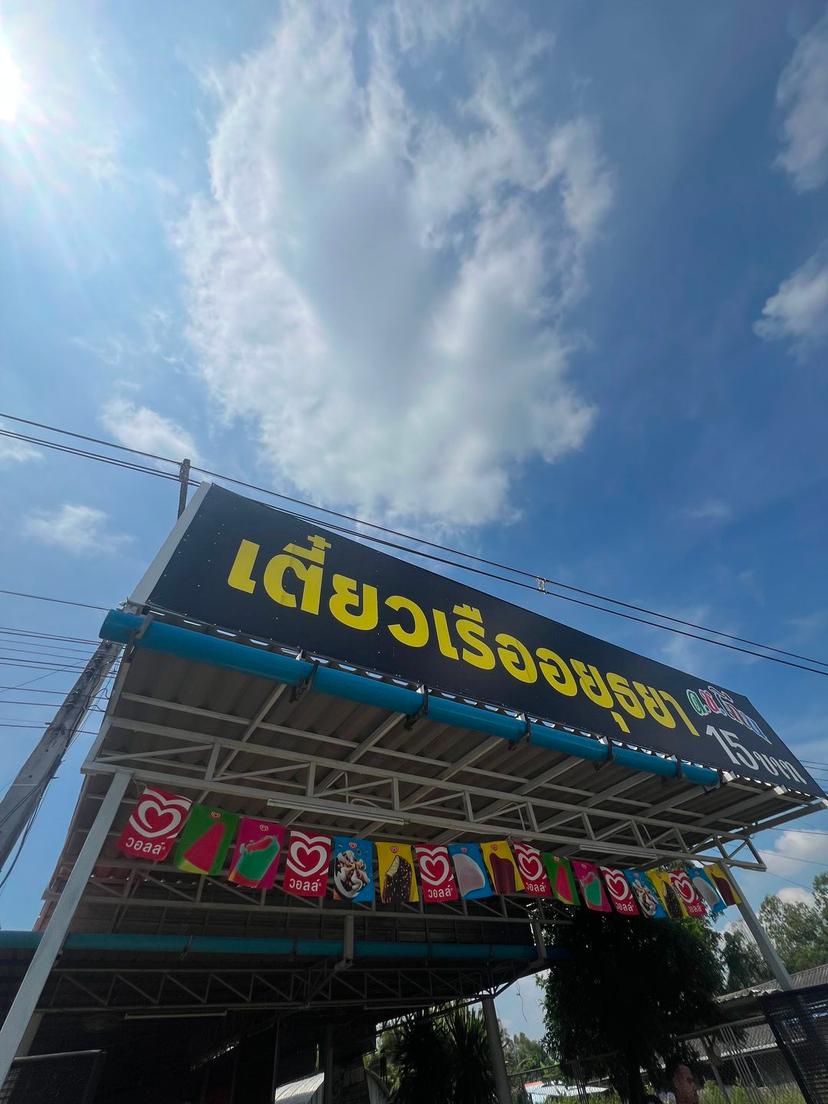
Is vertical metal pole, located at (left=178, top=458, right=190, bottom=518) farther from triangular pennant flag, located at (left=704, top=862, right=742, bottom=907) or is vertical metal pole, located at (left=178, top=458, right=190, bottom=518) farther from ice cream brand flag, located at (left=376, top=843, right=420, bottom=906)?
triangular pennant flag, located at (left=704, top=862, right=742, bottom=907)

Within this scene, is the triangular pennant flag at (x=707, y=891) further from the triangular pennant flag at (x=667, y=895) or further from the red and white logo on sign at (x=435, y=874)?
the red and white logo on sign at (x=435, y=874)

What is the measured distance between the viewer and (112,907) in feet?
32.2

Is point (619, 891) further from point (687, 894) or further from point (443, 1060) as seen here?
point (443, 1060)

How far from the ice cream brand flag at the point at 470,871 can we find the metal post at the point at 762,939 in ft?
19.6

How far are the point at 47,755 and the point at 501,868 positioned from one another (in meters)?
9.69

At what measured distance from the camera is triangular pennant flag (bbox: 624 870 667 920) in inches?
400

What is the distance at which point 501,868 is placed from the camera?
8898mm

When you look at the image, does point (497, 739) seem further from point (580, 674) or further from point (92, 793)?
point (92, 793)

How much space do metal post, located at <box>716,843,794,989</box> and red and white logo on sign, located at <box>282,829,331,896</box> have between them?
8.61 metres

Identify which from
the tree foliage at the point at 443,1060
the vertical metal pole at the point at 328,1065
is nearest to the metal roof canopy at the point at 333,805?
the tree foliage at the point at 443,1060

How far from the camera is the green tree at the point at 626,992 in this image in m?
12.0

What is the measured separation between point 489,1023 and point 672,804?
7.91 meters

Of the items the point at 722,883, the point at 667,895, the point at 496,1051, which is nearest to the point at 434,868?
the point at 667,895

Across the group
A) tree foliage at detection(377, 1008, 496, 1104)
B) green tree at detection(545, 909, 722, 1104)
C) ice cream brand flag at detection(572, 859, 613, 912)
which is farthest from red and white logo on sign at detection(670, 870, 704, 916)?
tree foliage at detection(377, 1008, 496, 1104)
